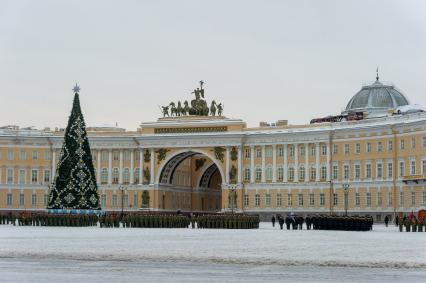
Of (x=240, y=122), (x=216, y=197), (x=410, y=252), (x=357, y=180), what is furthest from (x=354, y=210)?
(x=410, y=252)

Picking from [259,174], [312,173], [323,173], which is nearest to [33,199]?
[259,174]

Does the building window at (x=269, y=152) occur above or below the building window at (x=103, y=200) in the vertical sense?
above

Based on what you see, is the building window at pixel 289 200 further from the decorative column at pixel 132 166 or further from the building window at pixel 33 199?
the building window at pixel 33 199

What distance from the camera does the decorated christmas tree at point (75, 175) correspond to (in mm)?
68812

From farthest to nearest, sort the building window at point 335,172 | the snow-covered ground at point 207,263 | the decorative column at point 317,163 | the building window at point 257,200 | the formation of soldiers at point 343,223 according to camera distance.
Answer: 1. the building window at point 257,200
2. the decorative column at point 317,163
3. the building window at point 335,172
4. the formation of soldiers at point 343,223
5. the snow-covered ground at point 207,263

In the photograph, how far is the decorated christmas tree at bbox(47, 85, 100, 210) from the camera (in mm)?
68812

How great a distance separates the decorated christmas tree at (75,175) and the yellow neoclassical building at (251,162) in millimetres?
25618

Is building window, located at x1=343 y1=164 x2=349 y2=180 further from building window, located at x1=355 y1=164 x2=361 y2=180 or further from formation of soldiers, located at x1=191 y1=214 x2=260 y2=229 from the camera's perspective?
formation of soldiers, located at x1=191 y1=214 x2=260 y2=229

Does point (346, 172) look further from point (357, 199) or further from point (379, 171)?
point (379, 171)

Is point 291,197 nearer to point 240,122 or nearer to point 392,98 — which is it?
point 240,122

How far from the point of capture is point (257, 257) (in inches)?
1062

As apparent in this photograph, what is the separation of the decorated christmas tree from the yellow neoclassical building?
25618 mm

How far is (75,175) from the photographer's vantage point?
6900 cm

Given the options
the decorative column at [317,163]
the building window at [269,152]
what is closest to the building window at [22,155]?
the building window at [269,152]
